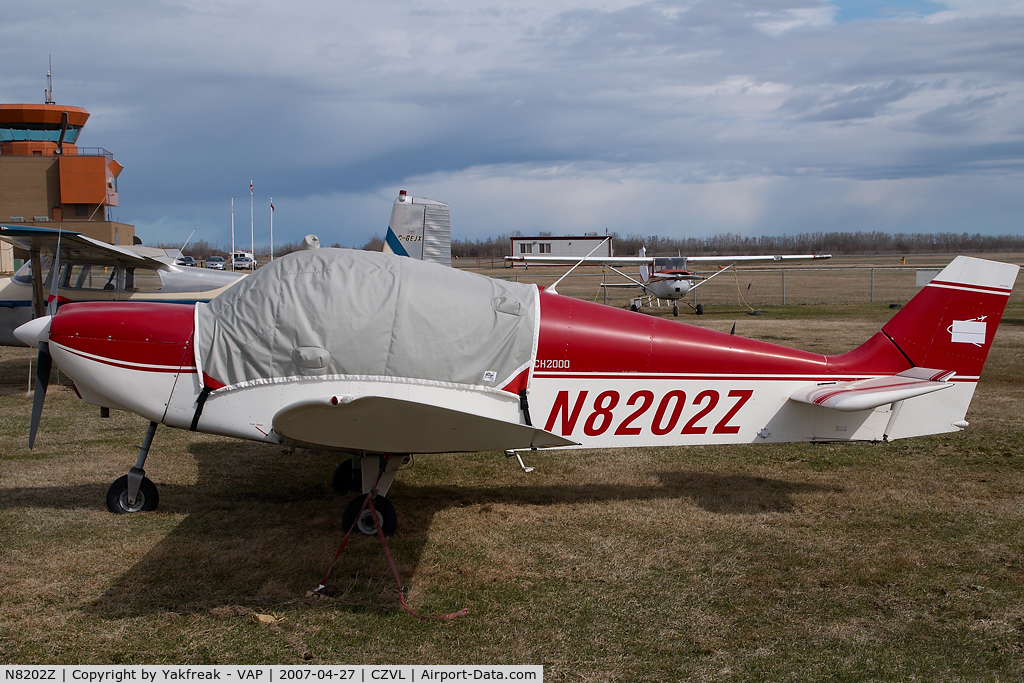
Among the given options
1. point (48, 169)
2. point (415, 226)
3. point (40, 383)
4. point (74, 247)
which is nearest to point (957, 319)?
point (40, 383)

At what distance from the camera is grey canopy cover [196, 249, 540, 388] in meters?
4.66

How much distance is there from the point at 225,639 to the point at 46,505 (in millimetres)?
2951

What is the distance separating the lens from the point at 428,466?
7117mm

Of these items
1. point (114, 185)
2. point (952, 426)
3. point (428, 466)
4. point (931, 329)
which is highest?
point (114, 185)

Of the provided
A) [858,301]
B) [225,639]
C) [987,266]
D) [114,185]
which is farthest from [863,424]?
[114,185]

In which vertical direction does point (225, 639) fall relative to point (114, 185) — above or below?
below

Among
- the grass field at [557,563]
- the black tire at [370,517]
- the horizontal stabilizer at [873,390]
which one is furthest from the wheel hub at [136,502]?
the horizontal stabilizer at [873,390]

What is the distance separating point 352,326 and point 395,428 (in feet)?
2.88

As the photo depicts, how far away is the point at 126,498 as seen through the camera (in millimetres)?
5566

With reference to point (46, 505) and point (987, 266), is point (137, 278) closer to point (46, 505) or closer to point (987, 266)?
point (46, 505)

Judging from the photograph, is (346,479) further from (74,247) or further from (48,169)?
(48,169)

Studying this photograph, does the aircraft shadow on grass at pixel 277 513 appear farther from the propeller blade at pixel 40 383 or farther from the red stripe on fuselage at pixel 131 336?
the red stripe on fuselage at pixel 131 336

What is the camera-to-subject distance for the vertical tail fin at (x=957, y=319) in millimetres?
5652
